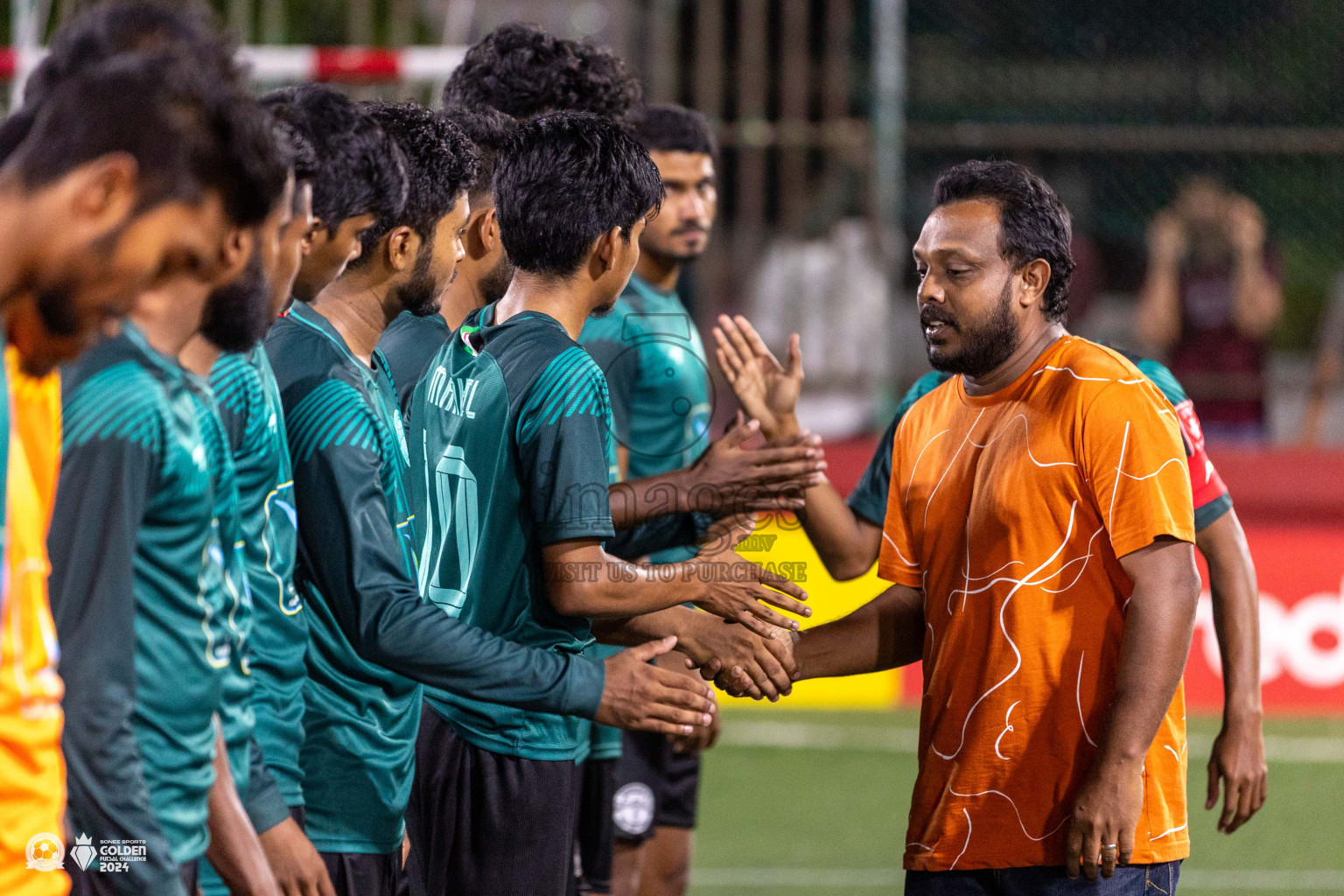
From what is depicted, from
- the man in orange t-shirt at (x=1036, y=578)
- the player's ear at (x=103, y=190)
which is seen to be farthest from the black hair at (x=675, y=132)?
the player's ear at (x=103, y=190)

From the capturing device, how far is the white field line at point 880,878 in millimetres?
5578

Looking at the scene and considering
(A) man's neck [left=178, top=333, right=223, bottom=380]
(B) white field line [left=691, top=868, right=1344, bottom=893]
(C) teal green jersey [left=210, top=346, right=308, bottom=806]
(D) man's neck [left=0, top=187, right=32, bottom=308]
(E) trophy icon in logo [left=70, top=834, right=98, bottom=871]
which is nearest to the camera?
(D) man's neck [left=0, top=187, right=32, bottom=308]

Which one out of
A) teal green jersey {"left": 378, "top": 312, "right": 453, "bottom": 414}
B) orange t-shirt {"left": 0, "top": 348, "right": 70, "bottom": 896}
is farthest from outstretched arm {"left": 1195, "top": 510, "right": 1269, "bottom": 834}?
orange t-shirt {"left": 0, "top": 348, "right": 70, "bottom": 896}

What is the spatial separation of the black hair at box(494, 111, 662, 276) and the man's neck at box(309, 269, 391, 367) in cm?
31

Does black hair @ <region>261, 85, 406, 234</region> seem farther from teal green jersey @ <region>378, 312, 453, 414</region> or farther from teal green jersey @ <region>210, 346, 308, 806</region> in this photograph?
teal green jersey @ <region>378, 312, 453, 414</region>

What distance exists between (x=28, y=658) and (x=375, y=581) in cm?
81

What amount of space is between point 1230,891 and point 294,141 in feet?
15.1

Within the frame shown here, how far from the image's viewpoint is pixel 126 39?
1936mm

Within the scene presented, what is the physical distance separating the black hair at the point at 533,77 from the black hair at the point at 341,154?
1.51m

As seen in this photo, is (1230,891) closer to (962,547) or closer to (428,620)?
(962,547)

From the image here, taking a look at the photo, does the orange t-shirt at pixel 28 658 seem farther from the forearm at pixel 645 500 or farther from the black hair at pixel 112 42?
the forearm at pixel 645 500

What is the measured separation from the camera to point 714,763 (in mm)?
7582

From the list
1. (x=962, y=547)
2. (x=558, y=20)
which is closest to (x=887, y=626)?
(x=962, y=547)

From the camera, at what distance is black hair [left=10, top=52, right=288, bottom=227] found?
5.27ft
